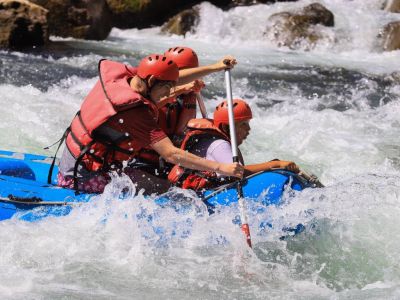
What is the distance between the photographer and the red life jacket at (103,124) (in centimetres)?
431

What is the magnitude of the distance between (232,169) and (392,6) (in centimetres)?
1212

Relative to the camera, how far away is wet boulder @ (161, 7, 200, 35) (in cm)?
1501

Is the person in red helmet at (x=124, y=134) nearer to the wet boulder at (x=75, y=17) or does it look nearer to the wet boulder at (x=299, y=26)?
the wet boulder at (x=75, y=17)

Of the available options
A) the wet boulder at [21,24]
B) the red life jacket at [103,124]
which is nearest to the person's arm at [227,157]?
the red life jacket at [103,124]

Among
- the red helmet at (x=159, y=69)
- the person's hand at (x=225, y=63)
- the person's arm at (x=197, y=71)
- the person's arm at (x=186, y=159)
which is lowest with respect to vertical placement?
the person's arm at (x=186, y=159)

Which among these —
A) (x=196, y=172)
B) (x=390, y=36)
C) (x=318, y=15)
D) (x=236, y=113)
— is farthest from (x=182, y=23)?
(x=196, y=172)

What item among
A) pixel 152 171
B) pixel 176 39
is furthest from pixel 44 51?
pixel 152 171

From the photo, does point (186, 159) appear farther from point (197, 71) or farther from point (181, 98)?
point (181, 98)

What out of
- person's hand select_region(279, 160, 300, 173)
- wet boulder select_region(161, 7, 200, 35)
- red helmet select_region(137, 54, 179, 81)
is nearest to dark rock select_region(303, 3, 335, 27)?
wet boulder select_region(161, 7, 200, 35)

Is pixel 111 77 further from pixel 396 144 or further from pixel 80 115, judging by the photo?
pixel 396 144

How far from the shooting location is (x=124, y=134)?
14.4 feet

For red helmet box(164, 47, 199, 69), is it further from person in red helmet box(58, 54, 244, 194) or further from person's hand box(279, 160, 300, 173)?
person's hand box(279, 160, 300, 173)

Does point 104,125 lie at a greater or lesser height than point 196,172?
greater

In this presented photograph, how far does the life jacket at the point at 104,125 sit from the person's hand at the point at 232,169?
54cm
